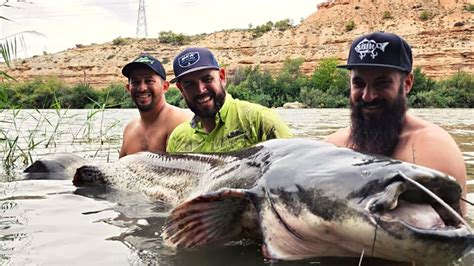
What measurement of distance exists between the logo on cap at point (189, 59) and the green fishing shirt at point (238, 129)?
0.43m

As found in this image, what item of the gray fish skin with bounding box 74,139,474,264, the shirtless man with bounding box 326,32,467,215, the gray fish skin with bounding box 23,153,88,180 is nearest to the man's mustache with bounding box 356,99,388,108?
the shirtless man with bounding box 326,32,467,215

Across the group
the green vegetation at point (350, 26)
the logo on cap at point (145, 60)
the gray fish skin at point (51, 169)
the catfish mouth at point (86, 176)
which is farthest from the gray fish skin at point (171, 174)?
the green vegetation at point (350, 26)

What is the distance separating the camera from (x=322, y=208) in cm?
200

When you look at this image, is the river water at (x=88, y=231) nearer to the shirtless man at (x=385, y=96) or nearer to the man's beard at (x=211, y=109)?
the shirtless man at (x=385, y=96)

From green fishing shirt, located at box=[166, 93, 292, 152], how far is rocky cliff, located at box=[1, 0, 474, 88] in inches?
1807

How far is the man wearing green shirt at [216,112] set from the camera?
421 cm

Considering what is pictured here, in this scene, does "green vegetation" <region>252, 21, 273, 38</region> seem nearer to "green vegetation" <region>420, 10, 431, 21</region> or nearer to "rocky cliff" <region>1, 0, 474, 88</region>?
"rocky cliff" <region>1, 0, 474, 88</region>

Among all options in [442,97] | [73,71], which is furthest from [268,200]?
[73,71]

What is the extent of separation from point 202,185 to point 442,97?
30323 mm

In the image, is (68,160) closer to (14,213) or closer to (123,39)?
(14,213)

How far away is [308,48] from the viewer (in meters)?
59.7

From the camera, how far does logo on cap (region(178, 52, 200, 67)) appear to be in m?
4.29

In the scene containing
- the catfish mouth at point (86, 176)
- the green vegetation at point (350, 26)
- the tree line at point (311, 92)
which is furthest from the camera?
the green vegetation at point (350, 26)

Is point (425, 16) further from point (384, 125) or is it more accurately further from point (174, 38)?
point (384, 125)
